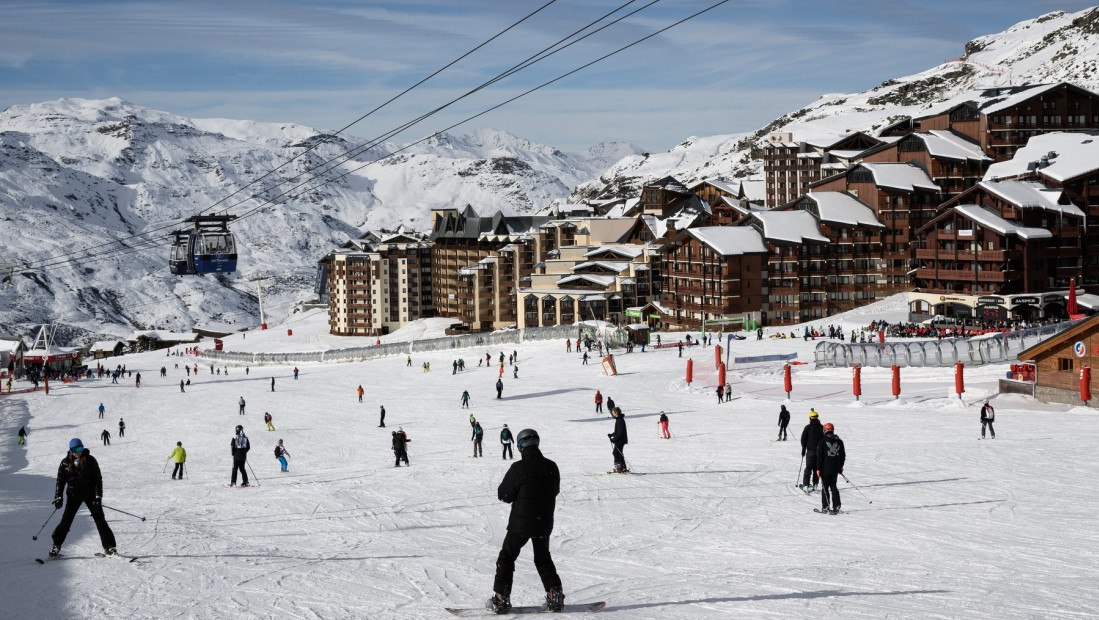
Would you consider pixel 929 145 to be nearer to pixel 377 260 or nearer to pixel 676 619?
pixel 377 260

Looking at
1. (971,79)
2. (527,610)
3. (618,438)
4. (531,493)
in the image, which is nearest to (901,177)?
(618,438)

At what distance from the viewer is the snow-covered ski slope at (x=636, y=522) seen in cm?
998

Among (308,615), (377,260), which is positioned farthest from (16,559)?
(377,260)

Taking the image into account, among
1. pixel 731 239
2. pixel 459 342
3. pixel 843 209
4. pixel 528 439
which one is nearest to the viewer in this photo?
pixel 528 439

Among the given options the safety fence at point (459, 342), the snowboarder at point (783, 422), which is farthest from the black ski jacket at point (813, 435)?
the safety fence at point (459, 342)

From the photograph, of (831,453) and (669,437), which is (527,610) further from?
(669,437)

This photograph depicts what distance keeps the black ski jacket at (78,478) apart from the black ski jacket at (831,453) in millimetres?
9698

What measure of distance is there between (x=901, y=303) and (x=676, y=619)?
73692mm

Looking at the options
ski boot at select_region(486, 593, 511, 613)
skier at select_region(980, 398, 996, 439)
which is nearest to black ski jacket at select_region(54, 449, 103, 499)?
ski boot at select_region(486, 593, 511, 613)

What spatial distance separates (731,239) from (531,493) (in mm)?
73522

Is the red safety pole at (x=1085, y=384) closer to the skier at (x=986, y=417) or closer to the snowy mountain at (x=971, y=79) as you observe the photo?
the skier at (x=986, y=417)

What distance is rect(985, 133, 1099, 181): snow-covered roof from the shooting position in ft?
235

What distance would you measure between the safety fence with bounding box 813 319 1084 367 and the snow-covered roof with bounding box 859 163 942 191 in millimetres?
43448

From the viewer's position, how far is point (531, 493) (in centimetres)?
848
